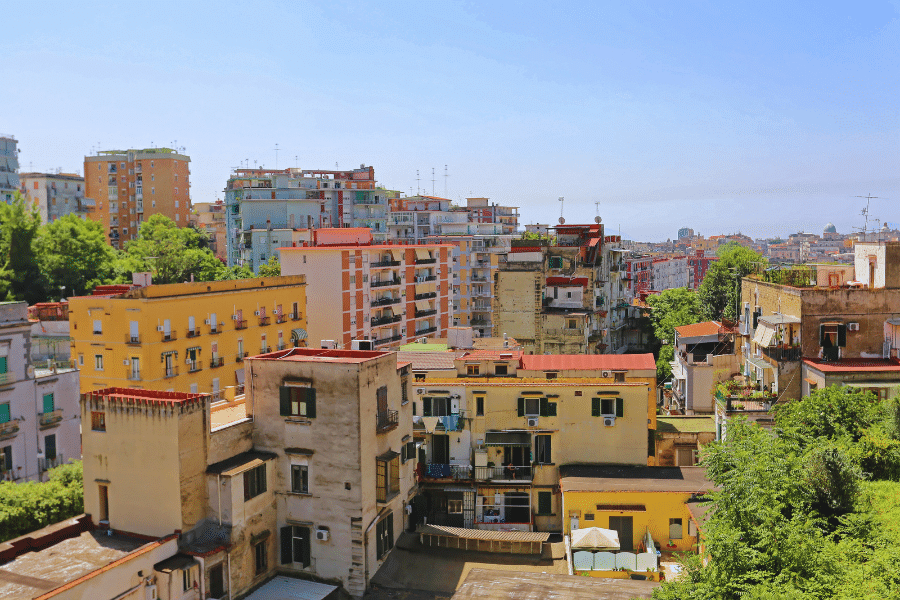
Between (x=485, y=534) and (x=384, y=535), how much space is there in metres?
4.66

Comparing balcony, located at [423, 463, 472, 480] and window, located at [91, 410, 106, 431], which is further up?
window, located at [91, 410, 106, 431]

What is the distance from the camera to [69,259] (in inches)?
3059

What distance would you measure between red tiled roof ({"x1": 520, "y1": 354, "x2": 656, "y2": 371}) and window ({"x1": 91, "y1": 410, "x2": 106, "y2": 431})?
19.0 meters

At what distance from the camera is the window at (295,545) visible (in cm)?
2905

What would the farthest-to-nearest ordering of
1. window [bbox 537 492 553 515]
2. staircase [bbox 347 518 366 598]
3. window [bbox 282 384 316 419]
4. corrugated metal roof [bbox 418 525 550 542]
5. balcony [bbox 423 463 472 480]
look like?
balcony [bbox 423 463 472 480] < window [bbox 537 492 553 515] < corrugated metal roof [bbox 418 525 550 542] < window [bbox 282 384 316 419] < staircase [bbox 347 518 366 598]

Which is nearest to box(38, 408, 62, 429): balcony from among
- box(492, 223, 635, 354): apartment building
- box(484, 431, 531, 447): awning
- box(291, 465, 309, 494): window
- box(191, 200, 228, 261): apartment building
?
box(291, 465, 309, 494): window

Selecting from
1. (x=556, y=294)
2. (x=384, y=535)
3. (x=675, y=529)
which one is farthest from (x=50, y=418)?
(x=556, y=294)

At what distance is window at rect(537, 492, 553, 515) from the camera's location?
35.6 meters

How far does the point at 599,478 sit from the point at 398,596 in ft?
35.3

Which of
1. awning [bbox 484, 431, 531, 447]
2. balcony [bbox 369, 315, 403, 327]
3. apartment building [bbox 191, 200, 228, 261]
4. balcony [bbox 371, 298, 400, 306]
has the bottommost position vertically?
awning [bbox 484, 431, 531, 447]

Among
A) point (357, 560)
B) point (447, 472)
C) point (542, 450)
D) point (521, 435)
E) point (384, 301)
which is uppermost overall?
point (384, 301)

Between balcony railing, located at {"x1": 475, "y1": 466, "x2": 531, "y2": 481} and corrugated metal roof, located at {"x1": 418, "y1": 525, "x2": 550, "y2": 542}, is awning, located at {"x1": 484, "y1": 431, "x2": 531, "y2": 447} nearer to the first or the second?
balcony railing, located at {"x1": 475, "y1": 466, "x2": 531, "y2": 481}

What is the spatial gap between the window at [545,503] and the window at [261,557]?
1334 centimetres

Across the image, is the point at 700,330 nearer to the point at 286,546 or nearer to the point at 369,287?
the point at 369,287
